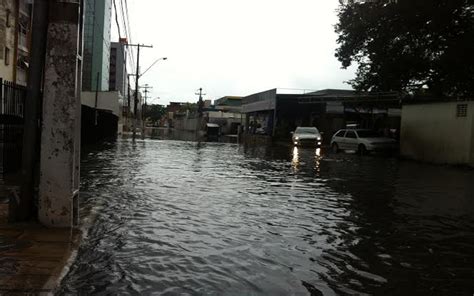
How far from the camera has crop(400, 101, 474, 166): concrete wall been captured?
75.6ft

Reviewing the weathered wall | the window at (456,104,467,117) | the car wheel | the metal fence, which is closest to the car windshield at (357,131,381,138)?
the car wheel

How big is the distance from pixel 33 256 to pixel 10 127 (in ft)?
22.7

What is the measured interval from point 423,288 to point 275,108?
42.7 metres

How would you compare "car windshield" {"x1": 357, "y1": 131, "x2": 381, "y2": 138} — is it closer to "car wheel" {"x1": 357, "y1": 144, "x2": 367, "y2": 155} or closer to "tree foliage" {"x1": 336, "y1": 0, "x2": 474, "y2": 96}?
"car wheel" {"x1": 357, "y1": 144, "x2": 367, "y2": 155}

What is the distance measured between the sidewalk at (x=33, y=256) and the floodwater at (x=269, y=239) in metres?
0.15

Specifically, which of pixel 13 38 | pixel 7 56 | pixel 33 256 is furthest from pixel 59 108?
pixel 13 38

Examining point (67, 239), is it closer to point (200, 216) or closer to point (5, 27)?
point (200, 216)

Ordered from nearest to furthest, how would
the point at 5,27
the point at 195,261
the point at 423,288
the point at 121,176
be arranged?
the point at 423,288
the point at 195,261
the point at 121,176
the point at 5,27

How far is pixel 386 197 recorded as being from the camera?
39.1ft

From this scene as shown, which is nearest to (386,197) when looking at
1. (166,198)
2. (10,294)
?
(166,198)

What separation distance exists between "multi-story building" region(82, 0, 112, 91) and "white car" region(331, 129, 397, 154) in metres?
15.1

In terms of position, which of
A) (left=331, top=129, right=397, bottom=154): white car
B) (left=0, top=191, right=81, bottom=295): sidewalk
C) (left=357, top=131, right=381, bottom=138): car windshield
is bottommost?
(left=0, top=191, right=81, bottom=295): sidewalk

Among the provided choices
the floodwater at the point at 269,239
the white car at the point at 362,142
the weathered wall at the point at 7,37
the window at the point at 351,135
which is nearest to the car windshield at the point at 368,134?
the white car at the point at 362,142

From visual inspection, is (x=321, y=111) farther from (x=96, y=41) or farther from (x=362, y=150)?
(x=96, y=41)
